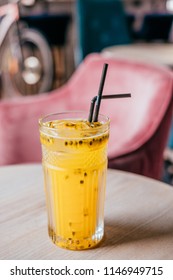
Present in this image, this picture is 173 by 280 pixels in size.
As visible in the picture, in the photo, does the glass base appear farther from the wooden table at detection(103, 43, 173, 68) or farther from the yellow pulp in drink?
the wooden table at detection(103, 43, 173, 68)

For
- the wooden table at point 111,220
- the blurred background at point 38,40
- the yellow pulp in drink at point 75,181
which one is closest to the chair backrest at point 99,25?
the blurred background at point 38,40

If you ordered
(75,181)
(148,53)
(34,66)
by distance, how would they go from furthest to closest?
1. (34,66)
2. (148,53)
3. (75,181)

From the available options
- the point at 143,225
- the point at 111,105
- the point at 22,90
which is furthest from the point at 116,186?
the point at 22,90

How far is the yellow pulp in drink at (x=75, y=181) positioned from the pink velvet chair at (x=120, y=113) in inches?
17.3

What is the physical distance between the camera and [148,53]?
9.71 feet

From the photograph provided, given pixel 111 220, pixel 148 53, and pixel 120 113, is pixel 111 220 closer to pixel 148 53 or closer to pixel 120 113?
pixel 120 113

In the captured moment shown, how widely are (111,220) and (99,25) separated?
267cm

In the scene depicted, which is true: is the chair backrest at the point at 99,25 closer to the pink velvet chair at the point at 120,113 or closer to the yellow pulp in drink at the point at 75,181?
the pink velvet chair at the point at 120,113

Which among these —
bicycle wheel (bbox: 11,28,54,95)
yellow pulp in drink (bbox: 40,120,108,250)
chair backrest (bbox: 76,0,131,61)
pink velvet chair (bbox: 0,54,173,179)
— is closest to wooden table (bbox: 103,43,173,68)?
chair backrest (bbox: 76,0,131,61)

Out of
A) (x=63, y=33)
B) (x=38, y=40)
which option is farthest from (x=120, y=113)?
(x=63, y=33)

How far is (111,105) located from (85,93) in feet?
0.55

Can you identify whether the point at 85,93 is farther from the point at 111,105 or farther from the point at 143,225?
the point at 143,225

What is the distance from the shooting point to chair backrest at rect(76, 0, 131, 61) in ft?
10.6
